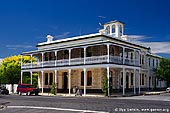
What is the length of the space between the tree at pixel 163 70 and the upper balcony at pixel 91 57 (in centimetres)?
731

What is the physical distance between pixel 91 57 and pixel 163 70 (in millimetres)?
19499

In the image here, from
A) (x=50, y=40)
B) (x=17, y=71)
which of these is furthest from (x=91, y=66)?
(x=17, y=71)

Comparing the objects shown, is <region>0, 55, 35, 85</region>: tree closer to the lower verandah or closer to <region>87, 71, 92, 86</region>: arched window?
the lower verandah

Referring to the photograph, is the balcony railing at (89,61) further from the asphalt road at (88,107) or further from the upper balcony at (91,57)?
the asphalt road at (88,107)

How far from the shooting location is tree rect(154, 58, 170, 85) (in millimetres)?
53325

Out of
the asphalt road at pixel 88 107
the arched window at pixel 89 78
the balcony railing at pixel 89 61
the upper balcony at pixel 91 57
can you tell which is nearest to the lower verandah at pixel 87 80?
the arched window at pixel 89 78

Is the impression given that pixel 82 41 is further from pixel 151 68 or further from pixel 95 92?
pixel 151 68

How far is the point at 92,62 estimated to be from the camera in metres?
38.9

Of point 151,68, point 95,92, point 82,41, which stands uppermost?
point 82,41

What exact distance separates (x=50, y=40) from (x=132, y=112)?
123 feet

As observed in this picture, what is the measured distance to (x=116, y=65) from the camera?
38.2 m

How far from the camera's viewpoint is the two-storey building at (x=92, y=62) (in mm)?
39156

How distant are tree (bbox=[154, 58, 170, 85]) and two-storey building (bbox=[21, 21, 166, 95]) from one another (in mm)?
3321

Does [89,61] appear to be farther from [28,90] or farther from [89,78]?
[28,90]
